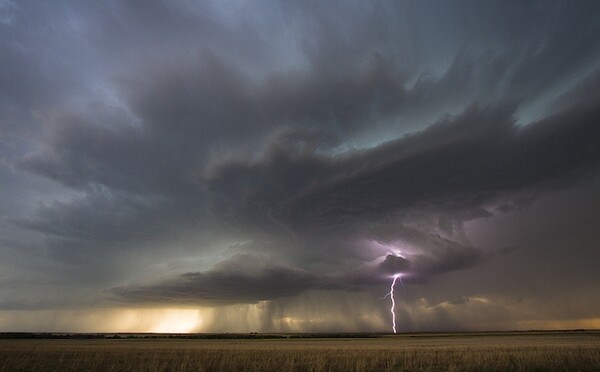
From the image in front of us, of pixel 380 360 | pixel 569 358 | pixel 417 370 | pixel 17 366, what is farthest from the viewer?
pixel 380 360

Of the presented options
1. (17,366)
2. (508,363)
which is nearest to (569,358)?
(508,363)

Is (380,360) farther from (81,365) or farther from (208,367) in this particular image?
Answer: (81,365)

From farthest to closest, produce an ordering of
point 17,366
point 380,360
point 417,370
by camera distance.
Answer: point 380,360 < point 17,366 < point 417,370

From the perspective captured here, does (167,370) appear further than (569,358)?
No

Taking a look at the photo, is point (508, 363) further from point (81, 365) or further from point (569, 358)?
point (81, 365)

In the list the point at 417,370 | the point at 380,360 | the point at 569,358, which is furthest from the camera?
the point at 380,360

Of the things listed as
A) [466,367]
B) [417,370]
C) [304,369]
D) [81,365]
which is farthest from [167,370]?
[466,367]

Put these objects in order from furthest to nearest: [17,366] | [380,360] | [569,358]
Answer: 1. [380,360]
2. [569,358]
3. [17,366]

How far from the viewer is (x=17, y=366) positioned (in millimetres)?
22609

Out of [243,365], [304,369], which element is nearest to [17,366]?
[243,365]

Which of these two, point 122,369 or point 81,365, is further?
point 81,365

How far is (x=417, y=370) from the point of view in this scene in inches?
834

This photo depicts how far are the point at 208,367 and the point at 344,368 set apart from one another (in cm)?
830

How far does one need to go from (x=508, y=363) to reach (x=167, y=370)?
64.6 feet
